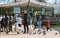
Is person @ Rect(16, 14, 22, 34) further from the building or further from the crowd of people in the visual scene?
the building

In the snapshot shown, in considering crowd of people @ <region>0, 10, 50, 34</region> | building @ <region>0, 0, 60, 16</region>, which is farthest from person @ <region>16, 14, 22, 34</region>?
building @ <region>0, 0, 60, 16</region>

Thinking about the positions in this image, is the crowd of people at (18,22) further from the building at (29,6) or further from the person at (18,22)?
the building at (29,6)

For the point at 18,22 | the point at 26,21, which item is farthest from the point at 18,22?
the point at 26,21

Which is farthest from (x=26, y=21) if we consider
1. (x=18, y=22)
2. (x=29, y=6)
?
(x=29, y=6)

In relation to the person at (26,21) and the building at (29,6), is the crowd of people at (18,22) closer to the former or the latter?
the person at (26,21)

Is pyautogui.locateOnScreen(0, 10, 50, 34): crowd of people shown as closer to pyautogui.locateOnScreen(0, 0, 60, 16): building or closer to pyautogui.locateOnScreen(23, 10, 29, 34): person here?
pyautogui.locateOnScreen(23, 10, 29, 34): person

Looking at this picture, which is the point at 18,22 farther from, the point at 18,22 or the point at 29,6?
the point at 29,6

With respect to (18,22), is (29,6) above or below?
above

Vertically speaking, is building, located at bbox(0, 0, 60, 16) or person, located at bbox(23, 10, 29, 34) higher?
A: building, located at bbox(0, 0, 60, 16)

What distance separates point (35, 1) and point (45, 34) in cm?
67

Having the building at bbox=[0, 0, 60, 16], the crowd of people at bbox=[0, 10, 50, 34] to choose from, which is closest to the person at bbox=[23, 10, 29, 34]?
the crowd of people at bbox=[0, 10, 50, 34]

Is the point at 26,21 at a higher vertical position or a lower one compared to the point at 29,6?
lower

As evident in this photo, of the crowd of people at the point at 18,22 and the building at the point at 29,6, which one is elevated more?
the building at the point at 29,6

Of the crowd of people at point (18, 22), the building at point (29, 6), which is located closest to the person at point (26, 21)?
the crowd of people at point (18, 22)
